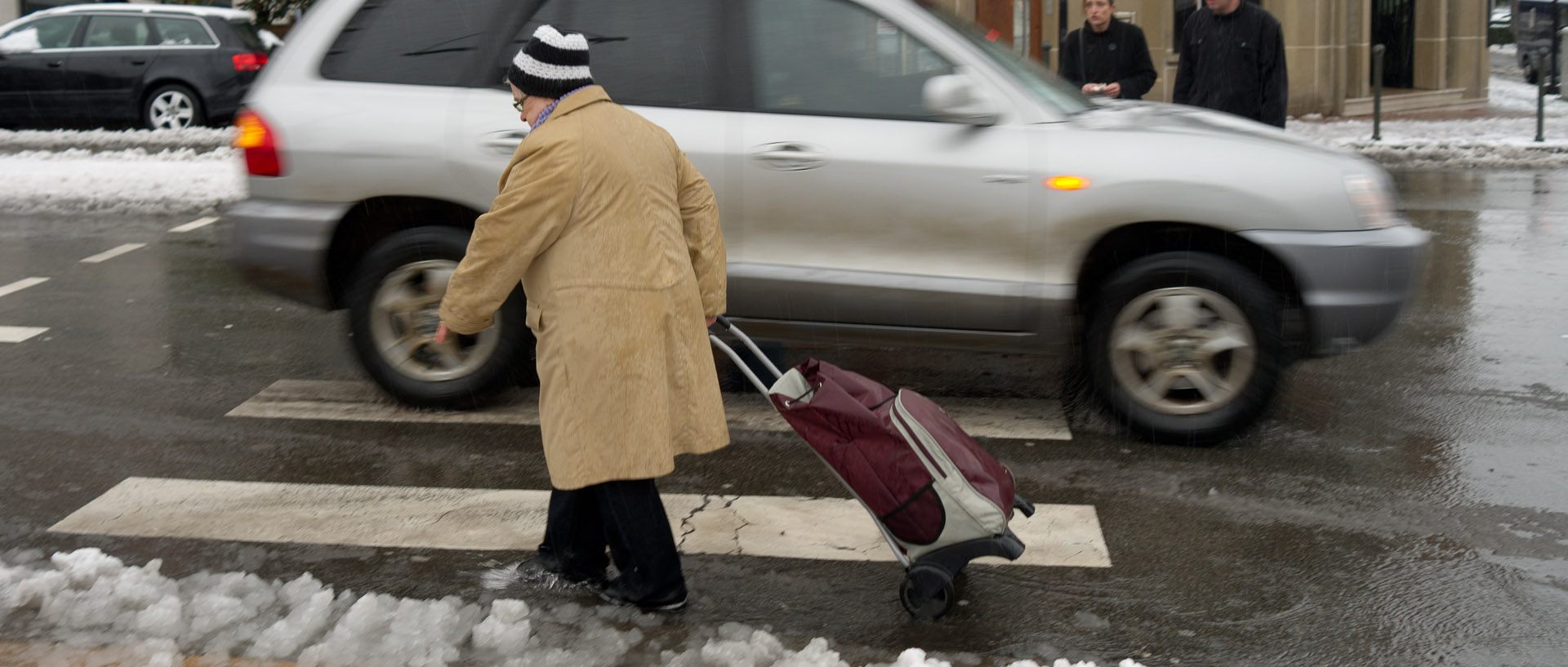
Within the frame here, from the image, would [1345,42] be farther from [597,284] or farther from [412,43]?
[597,284]

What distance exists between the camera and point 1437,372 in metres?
6.36

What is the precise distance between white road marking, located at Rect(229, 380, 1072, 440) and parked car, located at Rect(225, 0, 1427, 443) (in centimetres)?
13

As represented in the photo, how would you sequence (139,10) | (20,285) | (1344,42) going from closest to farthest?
(20,285) → (139,10) → (1344,42)

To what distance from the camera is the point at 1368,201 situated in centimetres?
518

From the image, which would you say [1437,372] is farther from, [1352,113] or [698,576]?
[1352,113]

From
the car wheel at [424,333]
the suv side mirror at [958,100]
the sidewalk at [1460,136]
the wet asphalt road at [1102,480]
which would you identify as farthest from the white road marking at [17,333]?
the sidewalk at [1460,136]

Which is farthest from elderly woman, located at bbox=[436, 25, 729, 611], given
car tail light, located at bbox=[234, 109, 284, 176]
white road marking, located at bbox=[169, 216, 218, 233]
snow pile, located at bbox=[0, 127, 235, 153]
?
snow pile, located at bbox=[0, 127, 235, 153]

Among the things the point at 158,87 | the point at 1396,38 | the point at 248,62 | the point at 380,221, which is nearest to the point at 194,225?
the point at 380,221

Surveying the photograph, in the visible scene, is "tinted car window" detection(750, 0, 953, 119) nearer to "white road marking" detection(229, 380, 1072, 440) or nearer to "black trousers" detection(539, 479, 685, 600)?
"white road marking" detection(229, 380, 1072, 440)

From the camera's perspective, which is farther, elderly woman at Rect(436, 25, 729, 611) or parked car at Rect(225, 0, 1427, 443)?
parked car at Rect(225, 0, 1427, 443)

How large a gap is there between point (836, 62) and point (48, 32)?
48.1ft

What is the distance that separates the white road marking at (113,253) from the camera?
9258mm

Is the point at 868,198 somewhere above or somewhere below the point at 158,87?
below

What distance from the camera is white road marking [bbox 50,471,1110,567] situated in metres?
4.43
